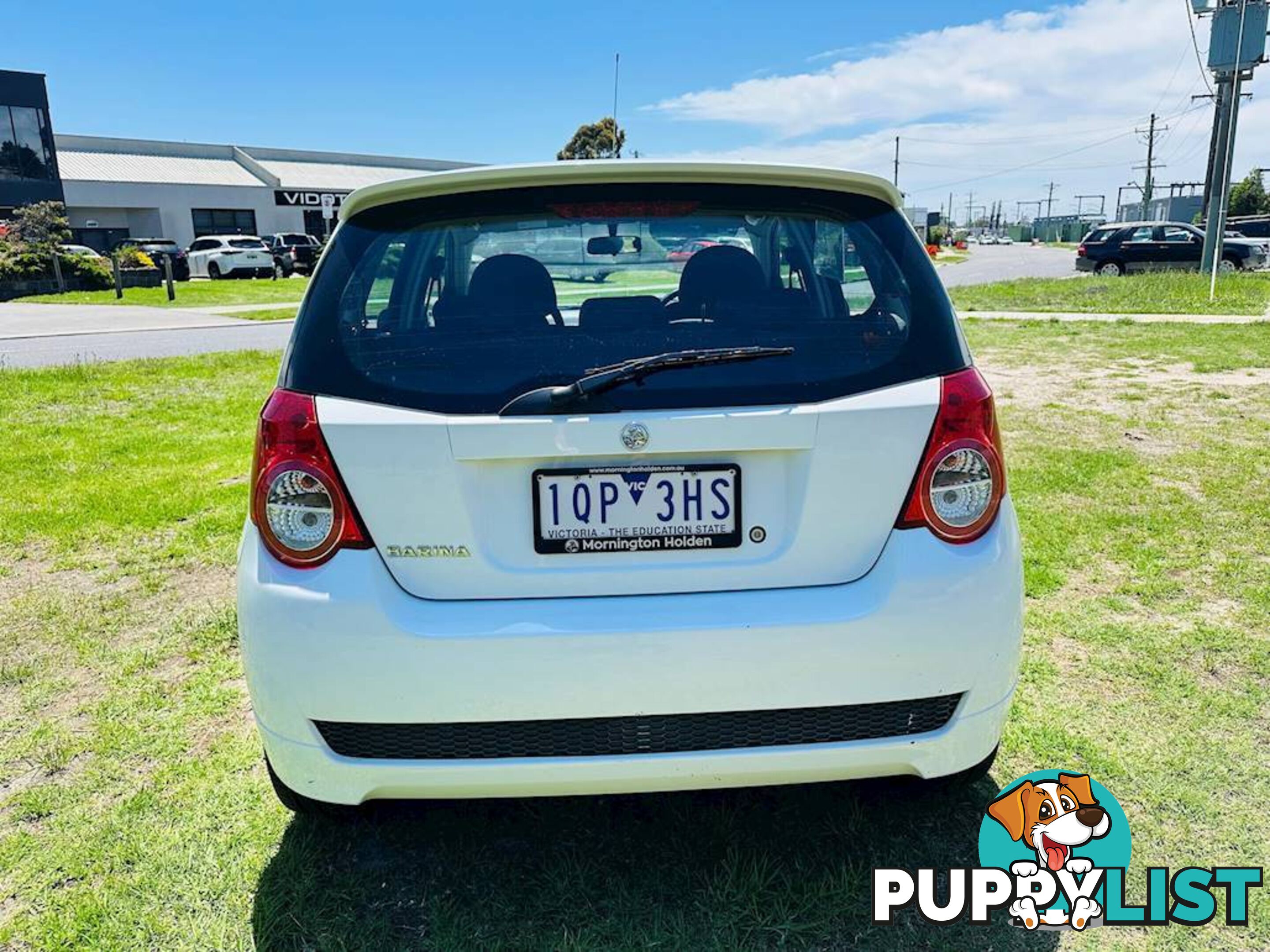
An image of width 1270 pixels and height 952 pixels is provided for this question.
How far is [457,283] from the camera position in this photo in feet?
7.59

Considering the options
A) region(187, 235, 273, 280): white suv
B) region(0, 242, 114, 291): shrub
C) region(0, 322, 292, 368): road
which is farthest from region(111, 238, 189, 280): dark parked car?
region(0, 322, 292, 368): road

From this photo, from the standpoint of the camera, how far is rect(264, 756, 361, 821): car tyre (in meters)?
2.24

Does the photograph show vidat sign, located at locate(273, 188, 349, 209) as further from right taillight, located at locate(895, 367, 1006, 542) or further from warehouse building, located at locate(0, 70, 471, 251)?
right taillight, located at locate(895, 367, 1006, 542)

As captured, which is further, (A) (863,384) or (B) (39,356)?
(B) (39,356)

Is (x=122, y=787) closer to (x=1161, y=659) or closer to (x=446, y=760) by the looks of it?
(x=446, y=760)

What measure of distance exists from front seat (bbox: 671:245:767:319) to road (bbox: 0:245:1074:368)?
7.04 m

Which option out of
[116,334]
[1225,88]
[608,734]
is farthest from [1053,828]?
[1225,88]

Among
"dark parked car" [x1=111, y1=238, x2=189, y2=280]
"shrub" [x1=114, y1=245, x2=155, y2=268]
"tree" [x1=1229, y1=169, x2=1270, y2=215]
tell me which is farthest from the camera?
"tree" [x1=1229, y1=169, x2=1270, y2=215]

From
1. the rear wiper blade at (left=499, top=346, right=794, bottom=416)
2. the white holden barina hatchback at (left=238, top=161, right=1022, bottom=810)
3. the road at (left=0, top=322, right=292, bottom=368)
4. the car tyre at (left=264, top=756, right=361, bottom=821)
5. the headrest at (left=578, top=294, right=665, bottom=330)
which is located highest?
the headrest at (left=578, top=294, right=665, bottom=330)

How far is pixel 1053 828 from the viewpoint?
245cm

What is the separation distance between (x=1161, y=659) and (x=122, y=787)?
3.45 m

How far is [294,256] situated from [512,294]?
3706 centimetres

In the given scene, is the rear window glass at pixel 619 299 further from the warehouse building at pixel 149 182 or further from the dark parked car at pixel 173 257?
the warehouse building at pixel 149 182

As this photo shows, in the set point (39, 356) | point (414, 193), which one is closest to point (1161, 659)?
point (414, 193)
